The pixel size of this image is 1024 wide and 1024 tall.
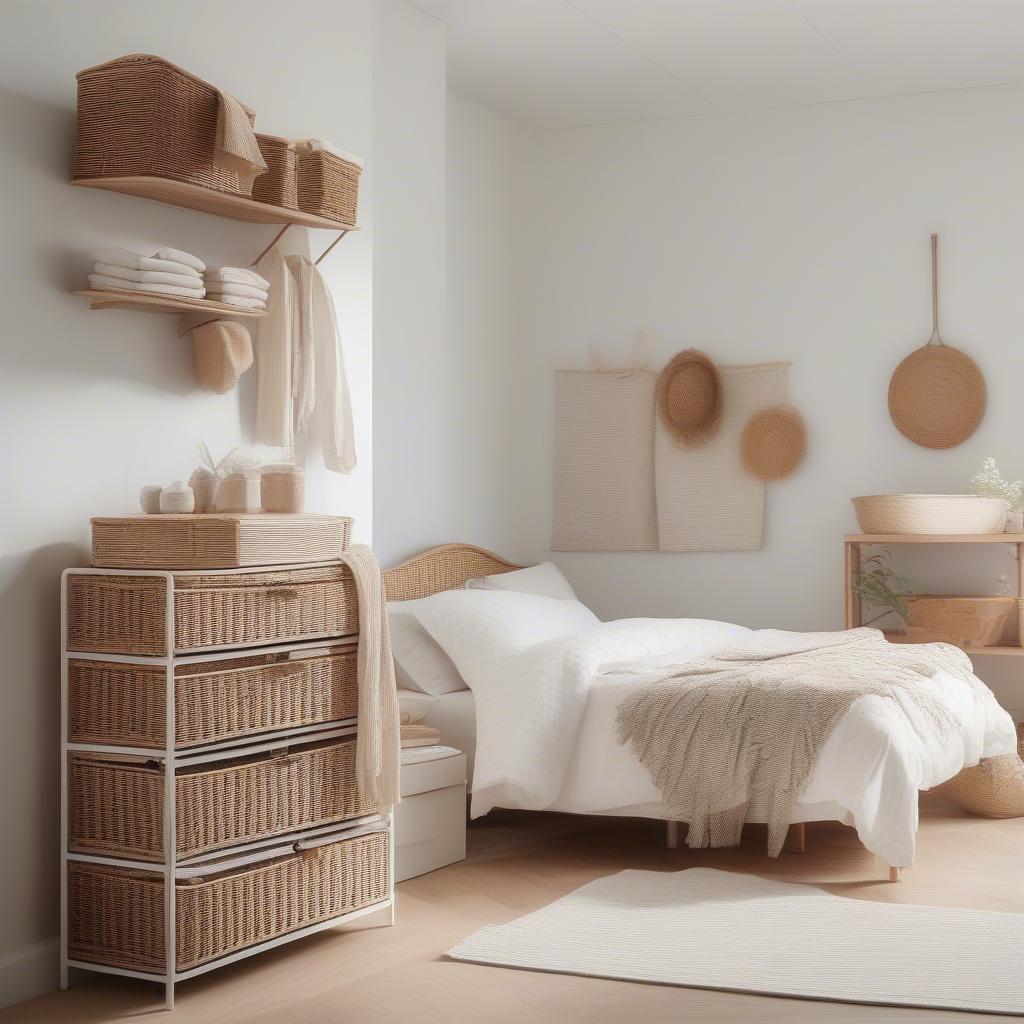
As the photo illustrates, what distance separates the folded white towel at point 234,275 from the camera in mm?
3180

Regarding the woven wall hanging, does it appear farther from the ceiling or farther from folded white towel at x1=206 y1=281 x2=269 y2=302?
folded white towel at x1=206 y1=281 x2=269 y2=302

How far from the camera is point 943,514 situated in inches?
214

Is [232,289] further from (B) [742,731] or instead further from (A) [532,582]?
(A) [532,582]

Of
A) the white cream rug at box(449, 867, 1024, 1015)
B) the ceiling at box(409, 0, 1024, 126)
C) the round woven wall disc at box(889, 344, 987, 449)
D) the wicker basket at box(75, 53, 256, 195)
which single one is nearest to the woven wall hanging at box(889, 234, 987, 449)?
the round woven wall disc at box(889, 344, 987, 449)

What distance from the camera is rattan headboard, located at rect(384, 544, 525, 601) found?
499 centimetres

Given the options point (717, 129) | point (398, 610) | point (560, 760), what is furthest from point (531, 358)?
point (560, 760)

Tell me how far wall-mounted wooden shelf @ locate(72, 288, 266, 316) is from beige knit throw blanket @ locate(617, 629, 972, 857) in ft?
5.21

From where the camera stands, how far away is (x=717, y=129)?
630 cm

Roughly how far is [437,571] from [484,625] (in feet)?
3.09

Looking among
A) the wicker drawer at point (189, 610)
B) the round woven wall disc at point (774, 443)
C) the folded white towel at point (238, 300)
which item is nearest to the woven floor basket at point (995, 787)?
the round woven wall disc at point (774, 443)

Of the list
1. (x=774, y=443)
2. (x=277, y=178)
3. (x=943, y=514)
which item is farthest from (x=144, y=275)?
(x=774, y=443)

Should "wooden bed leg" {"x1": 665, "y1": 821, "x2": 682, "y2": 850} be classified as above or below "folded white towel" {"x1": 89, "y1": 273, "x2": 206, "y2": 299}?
below

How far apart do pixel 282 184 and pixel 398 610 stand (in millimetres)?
1687

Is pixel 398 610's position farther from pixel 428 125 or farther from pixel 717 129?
pixel 717 129
